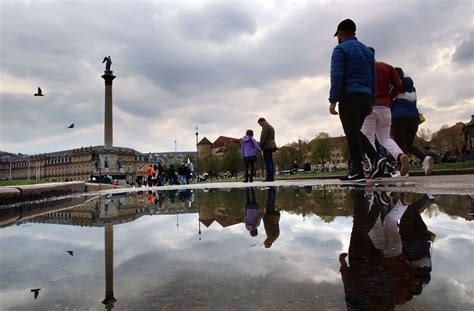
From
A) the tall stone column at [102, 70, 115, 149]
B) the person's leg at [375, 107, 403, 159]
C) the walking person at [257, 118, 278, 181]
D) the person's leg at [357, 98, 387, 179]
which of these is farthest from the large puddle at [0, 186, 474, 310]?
the tall stone column at [102, 70, 115, 149]

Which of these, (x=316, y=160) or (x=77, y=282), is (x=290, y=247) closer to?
(x=77, y=282)

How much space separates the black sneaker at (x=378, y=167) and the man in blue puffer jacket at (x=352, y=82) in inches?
40.5

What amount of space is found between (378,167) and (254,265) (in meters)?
6.73

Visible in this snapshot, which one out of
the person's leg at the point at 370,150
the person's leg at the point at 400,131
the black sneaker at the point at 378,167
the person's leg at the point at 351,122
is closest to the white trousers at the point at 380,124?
the person's leg at the point at 370,150

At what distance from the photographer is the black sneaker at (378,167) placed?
7.48 metres

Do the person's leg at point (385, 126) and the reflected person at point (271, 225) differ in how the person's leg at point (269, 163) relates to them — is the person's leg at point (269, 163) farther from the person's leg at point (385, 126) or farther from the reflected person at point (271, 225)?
the reflected person at point (271, 225)

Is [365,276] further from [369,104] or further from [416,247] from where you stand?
[369,104]

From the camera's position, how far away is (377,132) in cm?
745

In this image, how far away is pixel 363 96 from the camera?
20.6ft

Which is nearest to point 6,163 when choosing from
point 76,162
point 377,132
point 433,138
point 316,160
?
point 76,162

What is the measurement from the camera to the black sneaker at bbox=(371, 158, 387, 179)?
24.5 feet

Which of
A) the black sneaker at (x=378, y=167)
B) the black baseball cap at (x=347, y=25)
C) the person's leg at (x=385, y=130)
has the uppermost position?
the black baseball cap at (x=347, y=25)

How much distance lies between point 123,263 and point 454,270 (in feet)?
4.46

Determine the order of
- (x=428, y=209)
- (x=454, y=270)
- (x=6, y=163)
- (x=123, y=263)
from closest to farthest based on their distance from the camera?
(x=454, y=270) → (x=123, y=263) → (x=428, y=209) → (x=6, y=163)
